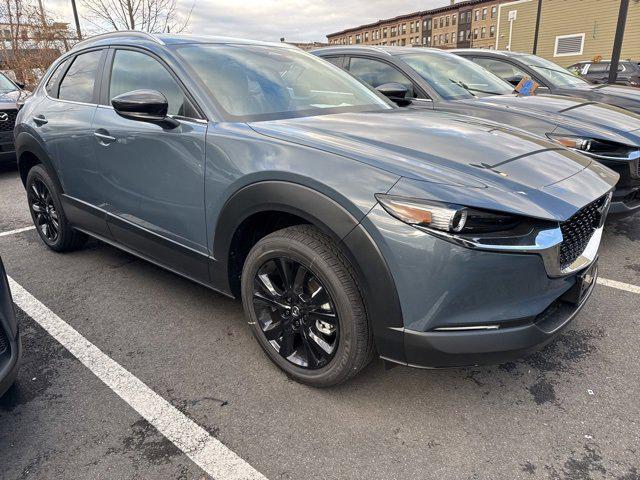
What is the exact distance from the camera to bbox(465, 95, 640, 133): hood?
4.10m

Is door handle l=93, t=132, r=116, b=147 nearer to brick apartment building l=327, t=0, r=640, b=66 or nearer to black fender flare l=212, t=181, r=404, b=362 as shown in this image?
black fender flare l=212, t=181, r=404, b=362

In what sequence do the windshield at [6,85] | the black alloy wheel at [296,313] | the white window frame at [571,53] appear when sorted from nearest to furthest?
1. the black alloy wheel at [296,313]
2. the windshield at [6,85]
3. the white window frame at [571,53]

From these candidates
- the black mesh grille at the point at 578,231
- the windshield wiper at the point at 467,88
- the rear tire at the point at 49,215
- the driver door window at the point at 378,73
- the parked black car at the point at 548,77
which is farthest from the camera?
the parked black car at the point at 548,77

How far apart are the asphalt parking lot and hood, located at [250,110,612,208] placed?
1022 mm

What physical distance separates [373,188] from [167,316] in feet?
6.07

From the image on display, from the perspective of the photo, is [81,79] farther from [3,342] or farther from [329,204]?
[329,204]

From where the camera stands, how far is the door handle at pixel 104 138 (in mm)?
3013

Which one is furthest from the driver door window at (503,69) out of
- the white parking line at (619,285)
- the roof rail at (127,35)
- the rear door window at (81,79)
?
the rear door window at (81,79)

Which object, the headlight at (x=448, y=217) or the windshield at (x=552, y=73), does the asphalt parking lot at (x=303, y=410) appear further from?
the windshield at (x=552, y=73)

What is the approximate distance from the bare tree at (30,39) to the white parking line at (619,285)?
16.5 meters

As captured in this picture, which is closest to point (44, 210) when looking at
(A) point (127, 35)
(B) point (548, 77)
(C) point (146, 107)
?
(A) point (127, 35)

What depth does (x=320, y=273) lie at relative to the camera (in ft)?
6.65

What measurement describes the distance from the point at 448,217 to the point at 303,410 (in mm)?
1127

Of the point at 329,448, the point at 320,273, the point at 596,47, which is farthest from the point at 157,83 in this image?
the point at 596,47
